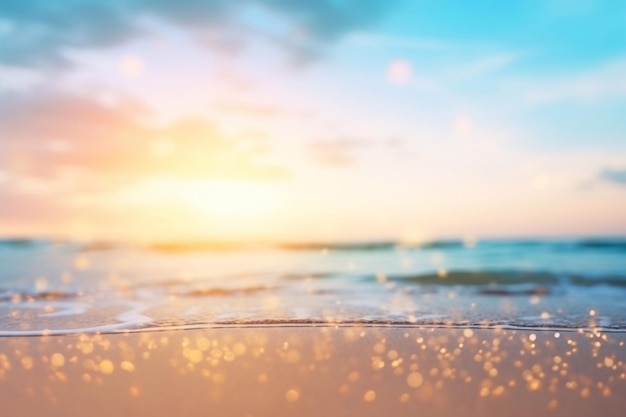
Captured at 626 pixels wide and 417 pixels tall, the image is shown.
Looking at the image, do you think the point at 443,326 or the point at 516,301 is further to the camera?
the point at 516,301

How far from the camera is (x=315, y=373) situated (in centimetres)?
527

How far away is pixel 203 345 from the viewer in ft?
21.3

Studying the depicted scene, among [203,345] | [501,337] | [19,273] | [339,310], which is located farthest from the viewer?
[19,273]

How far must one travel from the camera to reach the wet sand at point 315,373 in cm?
434

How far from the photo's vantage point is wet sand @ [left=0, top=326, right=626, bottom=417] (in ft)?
14.2

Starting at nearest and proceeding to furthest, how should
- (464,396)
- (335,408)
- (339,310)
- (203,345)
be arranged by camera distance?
(335,408) → (464,396) → (203,345) → (339,310)

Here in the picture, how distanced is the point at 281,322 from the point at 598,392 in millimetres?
4368

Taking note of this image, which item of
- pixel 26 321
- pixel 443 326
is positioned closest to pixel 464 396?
pixel 443 326

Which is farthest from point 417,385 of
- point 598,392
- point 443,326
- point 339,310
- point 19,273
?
point 19,273

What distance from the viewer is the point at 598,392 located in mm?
4711

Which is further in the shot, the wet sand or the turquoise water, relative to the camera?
the turquoise water

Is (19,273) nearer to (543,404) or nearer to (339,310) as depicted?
(339,310)

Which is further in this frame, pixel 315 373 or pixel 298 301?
pixel 298 301

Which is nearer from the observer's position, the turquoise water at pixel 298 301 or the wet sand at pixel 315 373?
the wet sand at pixel 315 373
